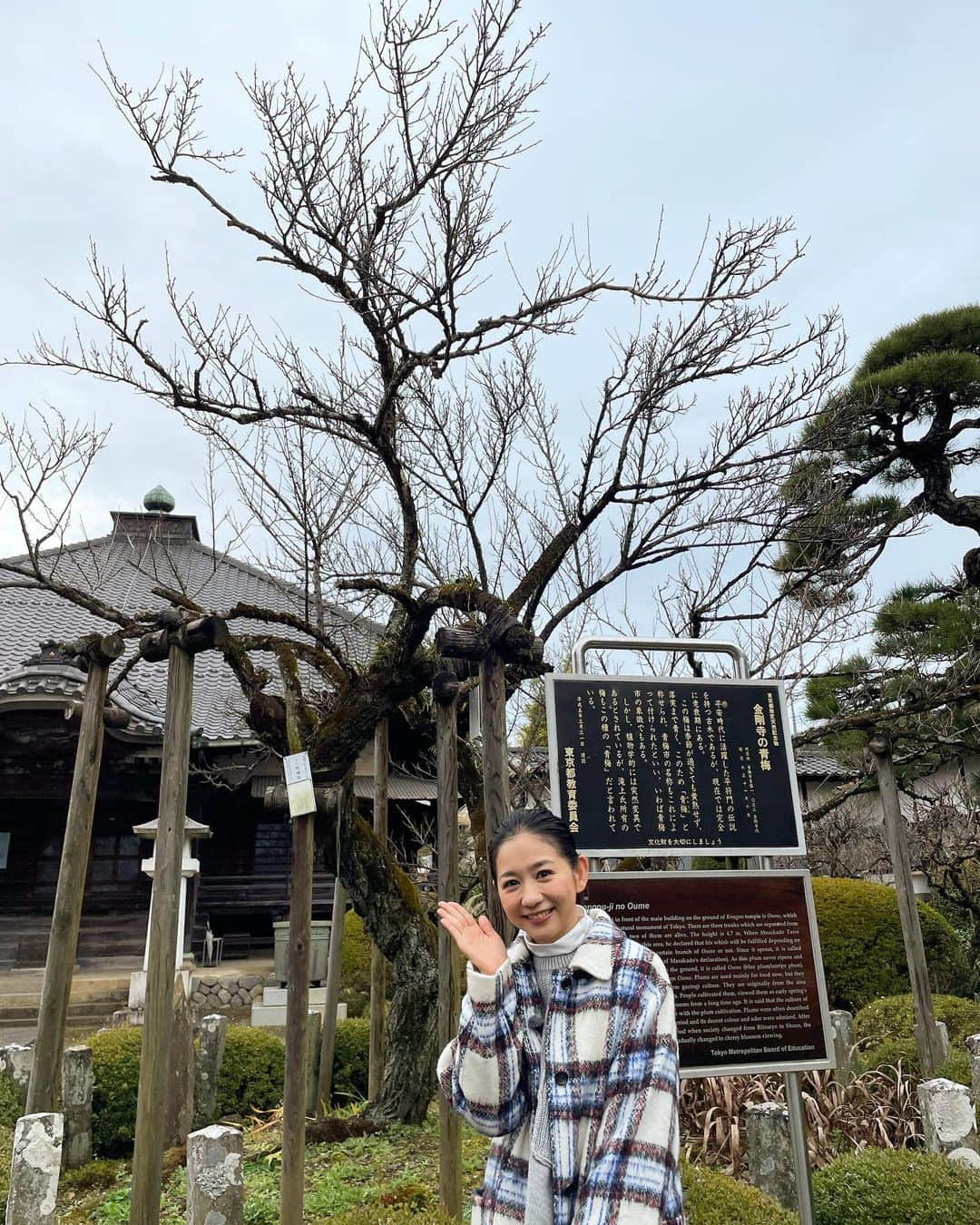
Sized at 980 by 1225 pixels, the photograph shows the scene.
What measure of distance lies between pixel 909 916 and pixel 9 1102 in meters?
6.39

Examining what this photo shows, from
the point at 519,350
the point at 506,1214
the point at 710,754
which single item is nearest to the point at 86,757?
the point at 710,754

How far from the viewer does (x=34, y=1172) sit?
4023mm

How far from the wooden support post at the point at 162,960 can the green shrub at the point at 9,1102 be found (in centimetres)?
245

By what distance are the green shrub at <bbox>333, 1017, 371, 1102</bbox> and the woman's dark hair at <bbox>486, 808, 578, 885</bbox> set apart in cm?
626

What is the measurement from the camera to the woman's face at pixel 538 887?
2.22 metres

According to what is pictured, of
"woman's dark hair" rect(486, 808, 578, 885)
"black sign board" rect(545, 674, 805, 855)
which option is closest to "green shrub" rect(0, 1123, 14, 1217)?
"black sign board" rect(545, 674, 805, 855)

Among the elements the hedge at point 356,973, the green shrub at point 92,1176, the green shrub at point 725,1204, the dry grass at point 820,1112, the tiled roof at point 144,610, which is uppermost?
the tiled roof at point 144,610

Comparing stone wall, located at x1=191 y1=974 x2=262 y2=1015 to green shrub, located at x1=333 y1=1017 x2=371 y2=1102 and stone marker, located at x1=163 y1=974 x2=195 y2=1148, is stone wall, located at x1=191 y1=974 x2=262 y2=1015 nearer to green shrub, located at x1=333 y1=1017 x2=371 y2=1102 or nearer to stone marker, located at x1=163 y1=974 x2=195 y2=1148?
green shrub, located at x1=333 y1=1017 x2=371 y2=1102

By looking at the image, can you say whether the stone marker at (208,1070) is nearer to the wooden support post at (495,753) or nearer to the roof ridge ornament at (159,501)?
the wooden support post at (495,753)

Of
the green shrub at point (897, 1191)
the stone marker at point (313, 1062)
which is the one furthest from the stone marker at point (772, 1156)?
the stone marker at point (313, 1062)

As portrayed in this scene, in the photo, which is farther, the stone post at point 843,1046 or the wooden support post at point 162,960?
the stone post at point 843,1046

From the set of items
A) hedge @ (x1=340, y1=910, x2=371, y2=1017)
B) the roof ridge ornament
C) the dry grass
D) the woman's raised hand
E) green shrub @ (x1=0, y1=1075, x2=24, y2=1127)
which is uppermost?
the roof ridge ornament

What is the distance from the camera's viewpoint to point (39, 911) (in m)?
12.2

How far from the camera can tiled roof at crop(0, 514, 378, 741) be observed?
11.3 m
